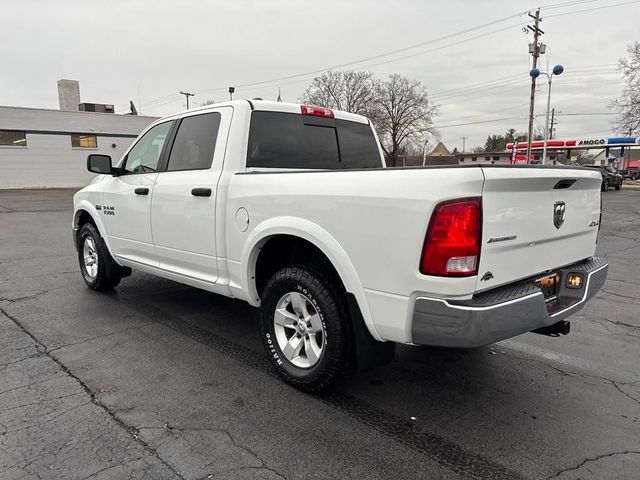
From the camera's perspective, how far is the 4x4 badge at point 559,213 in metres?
2.92

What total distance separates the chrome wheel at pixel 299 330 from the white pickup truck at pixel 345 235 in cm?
1

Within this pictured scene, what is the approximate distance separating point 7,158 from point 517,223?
37.5 metres

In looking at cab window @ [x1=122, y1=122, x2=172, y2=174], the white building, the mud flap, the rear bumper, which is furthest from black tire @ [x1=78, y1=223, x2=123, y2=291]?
the white building

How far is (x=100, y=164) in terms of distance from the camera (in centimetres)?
498

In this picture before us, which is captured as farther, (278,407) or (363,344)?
(278,407)

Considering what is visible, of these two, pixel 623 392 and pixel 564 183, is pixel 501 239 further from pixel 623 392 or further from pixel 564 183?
pixel 623 392

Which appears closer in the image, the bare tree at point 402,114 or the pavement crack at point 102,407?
the pavement crack at point 102,407

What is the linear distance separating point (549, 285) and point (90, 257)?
5233 mm

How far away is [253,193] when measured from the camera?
338cm

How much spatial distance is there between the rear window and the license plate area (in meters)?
2.11

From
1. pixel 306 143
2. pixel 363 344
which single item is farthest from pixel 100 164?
pixel 363 344

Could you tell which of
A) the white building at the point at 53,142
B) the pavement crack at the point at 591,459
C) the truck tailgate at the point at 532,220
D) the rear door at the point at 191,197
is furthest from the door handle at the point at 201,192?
the white building at the point at 53,142

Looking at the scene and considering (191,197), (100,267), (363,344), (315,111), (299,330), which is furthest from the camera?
(100,267)

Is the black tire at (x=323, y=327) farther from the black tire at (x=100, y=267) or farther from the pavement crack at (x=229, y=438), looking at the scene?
the black tire at (x=100, y=267)
